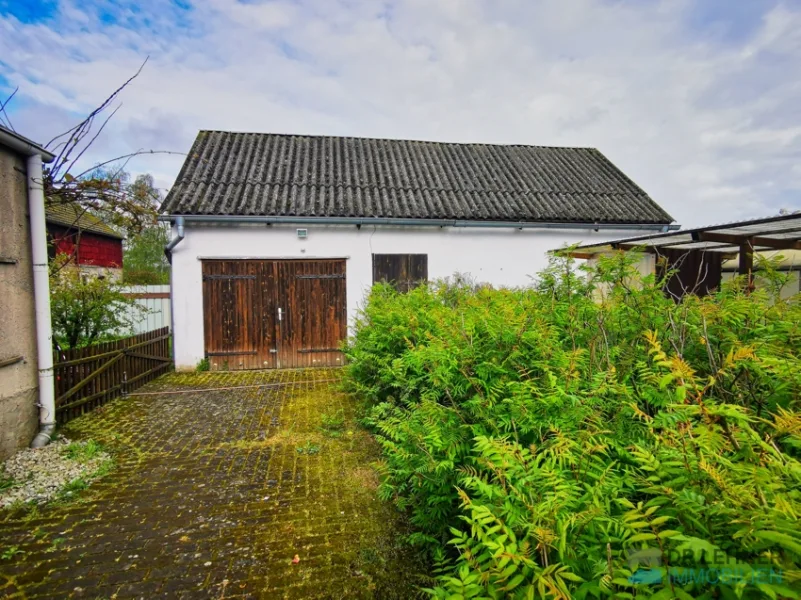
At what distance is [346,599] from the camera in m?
2.21

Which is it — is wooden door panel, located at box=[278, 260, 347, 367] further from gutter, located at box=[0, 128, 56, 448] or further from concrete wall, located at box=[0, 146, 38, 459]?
concrete wall, located at box=[0, 146, 38, 459]

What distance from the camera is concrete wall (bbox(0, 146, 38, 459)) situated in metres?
3.93

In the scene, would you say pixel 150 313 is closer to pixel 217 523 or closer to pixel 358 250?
pixel 358 250

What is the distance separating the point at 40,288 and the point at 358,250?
5299 mm

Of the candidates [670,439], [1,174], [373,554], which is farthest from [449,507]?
[1,174]

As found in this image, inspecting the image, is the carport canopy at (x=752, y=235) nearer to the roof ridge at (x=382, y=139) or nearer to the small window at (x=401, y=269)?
the small window at (x=401, y=269)

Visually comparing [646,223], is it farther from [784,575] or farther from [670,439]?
[784,575]

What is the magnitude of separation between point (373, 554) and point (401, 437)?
0.88m

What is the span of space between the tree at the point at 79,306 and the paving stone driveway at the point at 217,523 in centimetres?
196

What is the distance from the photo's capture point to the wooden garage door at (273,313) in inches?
309

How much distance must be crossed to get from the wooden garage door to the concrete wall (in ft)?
11.7

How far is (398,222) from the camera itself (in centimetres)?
832
